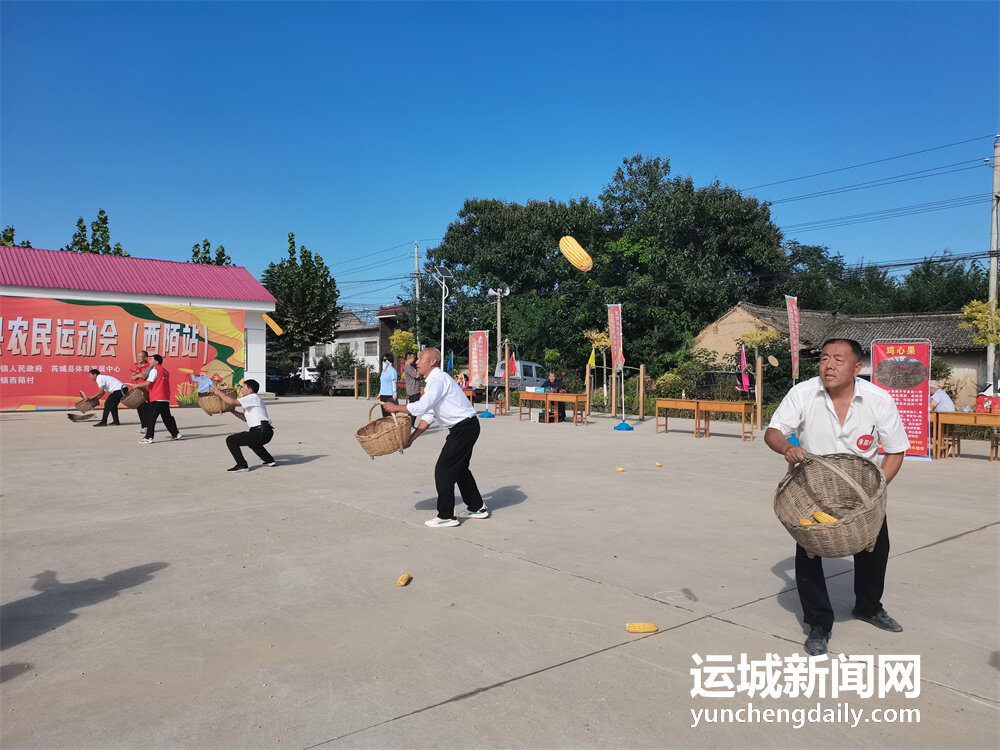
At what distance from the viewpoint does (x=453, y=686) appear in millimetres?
3457

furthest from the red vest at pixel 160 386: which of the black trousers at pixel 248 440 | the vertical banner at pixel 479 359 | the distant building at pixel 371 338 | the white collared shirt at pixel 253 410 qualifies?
the distant building at pixel 371 338

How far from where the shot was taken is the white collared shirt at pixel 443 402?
6.79m

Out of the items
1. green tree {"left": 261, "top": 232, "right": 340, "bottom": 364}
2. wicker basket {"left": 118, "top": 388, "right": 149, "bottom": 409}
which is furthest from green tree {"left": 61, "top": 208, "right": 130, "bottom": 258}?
wicker basket {"left": 118, "top": 388, "right": 149, "bottom": 409}

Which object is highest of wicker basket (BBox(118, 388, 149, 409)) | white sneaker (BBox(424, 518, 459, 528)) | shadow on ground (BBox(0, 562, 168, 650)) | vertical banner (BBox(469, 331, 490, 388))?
vertical banner (BBox(469, 331, 490, 388))

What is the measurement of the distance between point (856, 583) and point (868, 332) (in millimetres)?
32738

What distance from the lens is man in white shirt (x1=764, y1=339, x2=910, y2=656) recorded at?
3930 millimetres

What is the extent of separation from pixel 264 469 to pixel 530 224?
113 ft

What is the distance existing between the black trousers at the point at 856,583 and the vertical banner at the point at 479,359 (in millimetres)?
19714

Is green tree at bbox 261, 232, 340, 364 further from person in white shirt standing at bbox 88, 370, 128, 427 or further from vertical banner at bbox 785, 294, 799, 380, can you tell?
vertical banner at bbox 785, 294, 799, 380

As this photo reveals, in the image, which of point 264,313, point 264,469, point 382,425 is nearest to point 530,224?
point 264,313

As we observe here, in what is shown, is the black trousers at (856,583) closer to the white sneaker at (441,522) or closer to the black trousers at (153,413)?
the white sneaker at (441,522)

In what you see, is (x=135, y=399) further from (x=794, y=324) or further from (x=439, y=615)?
(x=794, y=324)

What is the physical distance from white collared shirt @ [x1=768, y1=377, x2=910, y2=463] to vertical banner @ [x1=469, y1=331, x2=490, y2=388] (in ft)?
64.5

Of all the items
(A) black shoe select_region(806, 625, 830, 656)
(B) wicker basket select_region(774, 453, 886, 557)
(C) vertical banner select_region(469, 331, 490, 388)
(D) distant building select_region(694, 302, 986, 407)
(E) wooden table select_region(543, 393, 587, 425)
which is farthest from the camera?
(D) distant building select_region(694, 302, 986, 407)
